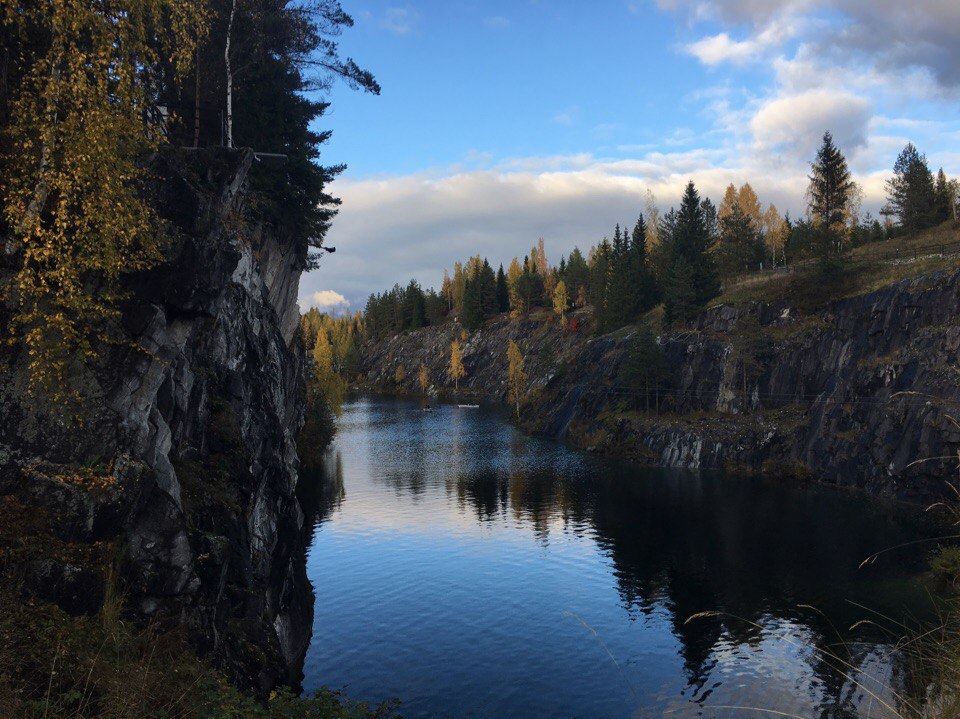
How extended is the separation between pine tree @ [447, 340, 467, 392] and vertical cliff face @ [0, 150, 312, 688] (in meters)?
131

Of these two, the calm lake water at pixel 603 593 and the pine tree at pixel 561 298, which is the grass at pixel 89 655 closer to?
the calm lake water at pixel 603 593

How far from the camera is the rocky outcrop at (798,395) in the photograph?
2066 inches

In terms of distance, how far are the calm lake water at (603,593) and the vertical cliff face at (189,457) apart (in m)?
6.15

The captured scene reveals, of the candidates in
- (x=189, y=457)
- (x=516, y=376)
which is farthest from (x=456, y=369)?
(x=189, y=457)

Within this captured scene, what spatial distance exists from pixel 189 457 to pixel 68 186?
1140cm

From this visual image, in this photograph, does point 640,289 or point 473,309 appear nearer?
point 640,289

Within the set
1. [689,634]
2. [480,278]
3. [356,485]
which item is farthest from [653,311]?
[480,278]

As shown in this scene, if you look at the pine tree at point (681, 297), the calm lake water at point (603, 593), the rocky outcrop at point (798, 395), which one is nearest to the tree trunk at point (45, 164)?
the calm lake water at point (603, 593)

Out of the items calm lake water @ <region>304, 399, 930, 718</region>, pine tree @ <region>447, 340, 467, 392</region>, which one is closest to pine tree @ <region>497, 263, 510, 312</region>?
pine tree @ <region>447, 340, 467, 392</region>

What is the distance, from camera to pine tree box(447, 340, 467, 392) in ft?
536

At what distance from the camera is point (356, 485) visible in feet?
209

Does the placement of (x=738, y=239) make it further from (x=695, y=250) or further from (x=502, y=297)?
(x=502, y=297)

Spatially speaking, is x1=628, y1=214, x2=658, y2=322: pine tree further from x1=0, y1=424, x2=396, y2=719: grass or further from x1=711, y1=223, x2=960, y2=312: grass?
x1=0, y1=424, x2=396, y2=719: grass

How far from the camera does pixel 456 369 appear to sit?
163000 mm
